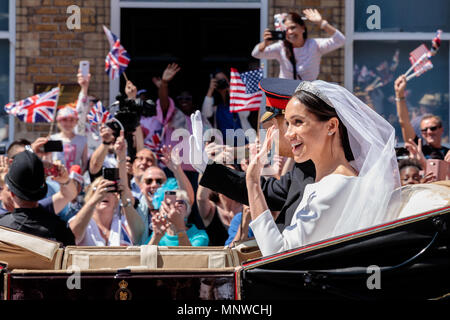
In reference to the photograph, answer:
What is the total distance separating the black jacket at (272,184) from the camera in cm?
367

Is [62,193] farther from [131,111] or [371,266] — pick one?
[371,266]

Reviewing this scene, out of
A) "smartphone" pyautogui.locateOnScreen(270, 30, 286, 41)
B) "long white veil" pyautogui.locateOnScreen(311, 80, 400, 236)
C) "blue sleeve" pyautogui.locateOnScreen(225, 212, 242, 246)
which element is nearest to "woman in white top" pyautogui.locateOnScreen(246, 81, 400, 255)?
"long white veil" pyautogui.locateOnScreen(311, 80, 400, 236)

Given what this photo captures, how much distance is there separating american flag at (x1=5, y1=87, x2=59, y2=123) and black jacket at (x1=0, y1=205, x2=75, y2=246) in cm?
328

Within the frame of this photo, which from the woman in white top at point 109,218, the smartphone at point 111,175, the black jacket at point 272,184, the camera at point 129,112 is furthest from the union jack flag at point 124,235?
the black jacket at point 272,184

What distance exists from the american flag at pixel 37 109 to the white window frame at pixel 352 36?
3523mm

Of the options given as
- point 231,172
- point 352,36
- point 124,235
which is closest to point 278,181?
point 231,172

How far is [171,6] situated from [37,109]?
2.38 meters

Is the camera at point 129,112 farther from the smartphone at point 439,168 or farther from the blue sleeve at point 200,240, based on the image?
the smartphone at point 439,168

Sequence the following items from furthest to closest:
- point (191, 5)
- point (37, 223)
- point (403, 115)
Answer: point (191, 5) < point (403, 115) < point (37, 223)

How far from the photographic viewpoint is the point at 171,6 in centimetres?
923

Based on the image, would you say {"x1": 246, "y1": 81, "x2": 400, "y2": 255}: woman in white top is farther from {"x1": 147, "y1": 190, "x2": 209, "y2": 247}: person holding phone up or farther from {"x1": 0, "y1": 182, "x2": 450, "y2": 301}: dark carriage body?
{"x1": 147, "y1": 190, "x2": 209, "y2": 247}: person holding phone up

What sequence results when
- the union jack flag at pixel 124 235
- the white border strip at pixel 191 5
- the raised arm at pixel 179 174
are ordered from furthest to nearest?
the white border strip at pixel 191 5 < the raised arm at pixel 179 174 < the union jack flag at pixel 124 235

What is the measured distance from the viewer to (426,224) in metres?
2.81
